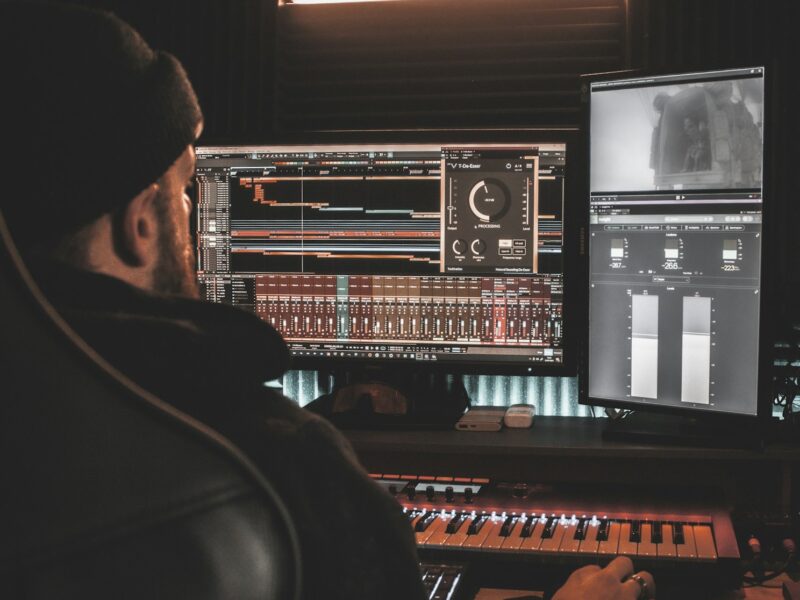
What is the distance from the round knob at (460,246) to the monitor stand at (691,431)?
1.57 feet

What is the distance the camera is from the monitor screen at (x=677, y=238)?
1565mm

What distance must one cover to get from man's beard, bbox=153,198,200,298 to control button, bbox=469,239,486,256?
1.13m

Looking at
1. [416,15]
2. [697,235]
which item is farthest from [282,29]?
[697,235]

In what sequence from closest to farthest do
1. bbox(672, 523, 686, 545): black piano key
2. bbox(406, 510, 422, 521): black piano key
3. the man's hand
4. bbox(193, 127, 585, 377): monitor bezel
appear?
the man's hand < bbox(672, 523, 686, 545): black piano key < bbox(406, 510, 422, 521): black piano key < bbox(193, 127, 585, 377): monitor bezel

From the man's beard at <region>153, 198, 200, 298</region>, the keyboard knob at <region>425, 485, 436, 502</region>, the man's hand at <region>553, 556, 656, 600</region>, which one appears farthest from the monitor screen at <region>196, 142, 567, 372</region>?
the man's beard at <region>153, 198, 200, 298</region>

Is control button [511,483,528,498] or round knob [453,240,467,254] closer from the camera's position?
control button [511,483,528,498]

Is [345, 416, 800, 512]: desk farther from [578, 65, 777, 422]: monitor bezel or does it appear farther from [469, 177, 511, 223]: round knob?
[469, 177, 511, 223]: round knob

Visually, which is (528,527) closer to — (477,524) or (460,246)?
(477,524)

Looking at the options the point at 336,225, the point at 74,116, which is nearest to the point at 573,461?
the point at 336,225

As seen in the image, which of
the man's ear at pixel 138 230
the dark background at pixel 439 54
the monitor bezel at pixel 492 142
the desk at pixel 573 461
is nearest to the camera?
the man's ear at pixel 138 230

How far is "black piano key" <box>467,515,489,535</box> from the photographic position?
147cm

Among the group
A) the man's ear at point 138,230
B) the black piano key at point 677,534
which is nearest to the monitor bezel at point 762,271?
the black piano key at point 677,534

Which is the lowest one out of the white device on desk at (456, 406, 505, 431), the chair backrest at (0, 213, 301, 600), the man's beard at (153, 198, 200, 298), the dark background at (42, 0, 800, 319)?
the white device on desk at (456, 406, 505, 431)

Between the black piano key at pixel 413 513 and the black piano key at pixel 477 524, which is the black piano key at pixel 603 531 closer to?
the black piano key at pixel 477 524
